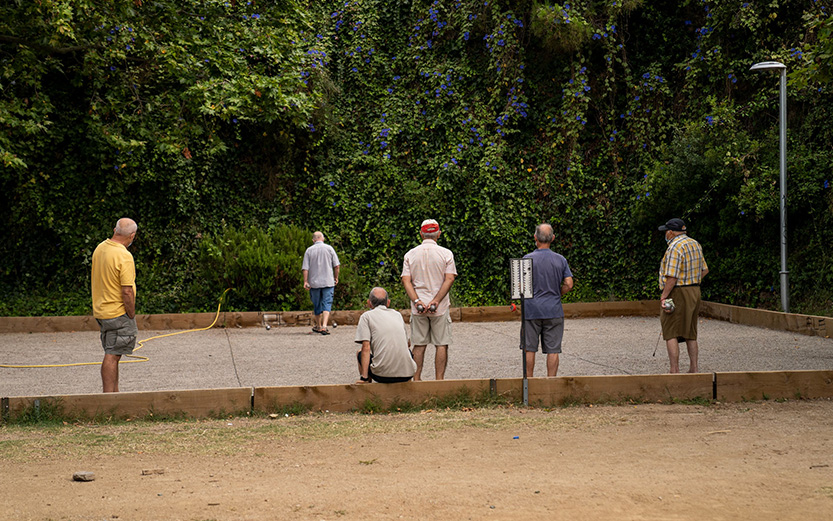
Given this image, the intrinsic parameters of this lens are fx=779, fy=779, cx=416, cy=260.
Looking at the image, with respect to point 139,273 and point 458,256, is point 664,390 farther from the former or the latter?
point 139,273

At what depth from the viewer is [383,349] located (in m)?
7.41

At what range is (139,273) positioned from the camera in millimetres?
18000

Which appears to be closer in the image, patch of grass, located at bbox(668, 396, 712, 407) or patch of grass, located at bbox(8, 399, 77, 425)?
patch of grass, located at bbox(8, 399, 77, 425)

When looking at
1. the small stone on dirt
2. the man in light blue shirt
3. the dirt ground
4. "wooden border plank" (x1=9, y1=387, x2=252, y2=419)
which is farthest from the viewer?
the man in light blue shirt

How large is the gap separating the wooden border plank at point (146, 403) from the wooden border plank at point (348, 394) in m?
0.21

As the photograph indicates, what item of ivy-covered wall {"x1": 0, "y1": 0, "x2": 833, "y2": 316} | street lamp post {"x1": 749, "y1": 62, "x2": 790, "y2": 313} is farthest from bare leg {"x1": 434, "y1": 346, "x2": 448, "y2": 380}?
street lamp post {"x1": 749, "y1": 62, "x2": 790, "y2": 313}

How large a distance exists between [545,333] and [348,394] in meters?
2.20

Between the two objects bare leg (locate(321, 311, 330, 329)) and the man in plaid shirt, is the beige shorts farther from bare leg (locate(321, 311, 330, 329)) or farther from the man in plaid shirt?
bare leg (locate(321, 311, 330, 329))

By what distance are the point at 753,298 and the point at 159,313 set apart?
42.3 feet

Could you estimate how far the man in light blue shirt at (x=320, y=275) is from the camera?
1414cm

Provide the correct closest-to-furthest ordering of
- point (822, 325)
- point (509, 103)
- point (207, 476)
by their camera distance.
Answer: point (207, 476)
point (822, 325)
point (509, 103)

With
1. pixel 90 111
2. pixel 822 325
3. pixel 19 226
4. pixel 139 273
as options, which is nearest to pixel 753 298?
pixel 822 325

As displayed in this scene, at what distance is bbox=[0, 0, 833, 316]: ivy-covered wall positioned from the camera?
1603 centimetres

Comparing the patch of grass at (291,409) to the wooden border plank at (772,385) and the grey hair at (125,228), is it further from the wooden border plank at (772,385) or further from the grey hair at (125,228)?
the wooden border plank at (772,385)
